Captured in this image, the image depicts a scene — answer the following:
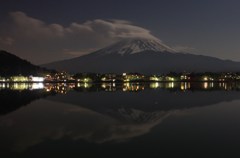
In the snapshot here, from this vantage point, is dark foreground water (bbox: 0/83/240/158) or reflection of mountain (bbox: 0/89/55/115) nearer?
dark foreground water (bbox: 0/83/240/158)

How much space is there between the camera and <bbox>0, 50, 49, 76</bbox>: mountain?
274 feet

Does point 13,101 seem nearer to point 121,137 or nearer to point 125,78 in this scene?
point 121,137

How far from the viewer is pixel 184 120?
513 inches

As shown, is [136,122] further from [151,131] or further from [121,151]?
[121,151]

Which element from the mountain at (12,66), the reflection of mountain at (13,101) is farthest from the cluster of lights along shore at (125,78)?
the reflection of mountain at (13,101)

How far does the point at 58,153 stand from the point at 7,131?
152 inches

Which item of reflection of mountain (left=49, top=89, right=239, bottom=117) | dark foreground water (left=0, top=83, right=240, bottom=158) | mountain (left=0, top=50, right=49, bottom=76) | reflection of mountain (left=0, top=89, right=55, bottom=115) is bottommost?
dark foreground water (left=0, top=83, right=240, bottom=158)

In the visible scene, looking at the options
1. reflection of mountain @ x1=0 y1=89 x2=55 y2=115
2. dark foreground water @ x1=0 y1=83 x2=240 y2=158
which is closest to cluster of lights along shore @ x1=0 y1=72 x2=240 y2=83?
reflection of mountain @ x1=0 y1=89 x2=55 y2=115

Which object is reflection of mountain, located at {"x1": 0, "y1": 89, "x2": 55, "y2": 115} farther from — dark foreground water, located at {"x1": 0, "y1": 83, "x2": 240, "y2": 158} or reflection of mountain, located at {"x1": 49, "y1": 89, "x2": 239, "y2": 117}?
dark foreground water, located at {"x1": 0, "y1": 83, "x2": 240, "y2": 158}

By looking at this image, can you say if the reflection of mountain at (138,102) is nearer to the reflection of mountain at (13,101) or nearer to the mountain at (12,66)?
the reflection of mountain at (13,101)

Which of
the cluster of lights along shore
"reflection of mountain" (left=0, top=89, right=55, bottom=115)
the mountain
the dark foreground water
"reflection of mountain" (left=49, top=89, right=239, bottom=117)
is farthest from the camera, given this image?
the cluster of lights along shore

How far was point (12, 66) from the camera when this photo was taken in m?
86.2

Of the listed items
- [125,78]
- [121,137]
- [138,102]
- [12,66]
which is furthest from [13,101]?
[125,78]

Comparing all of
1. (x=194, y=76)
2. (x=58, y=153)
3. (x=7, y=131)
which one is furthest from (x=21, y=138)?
(x=194, y=76)
